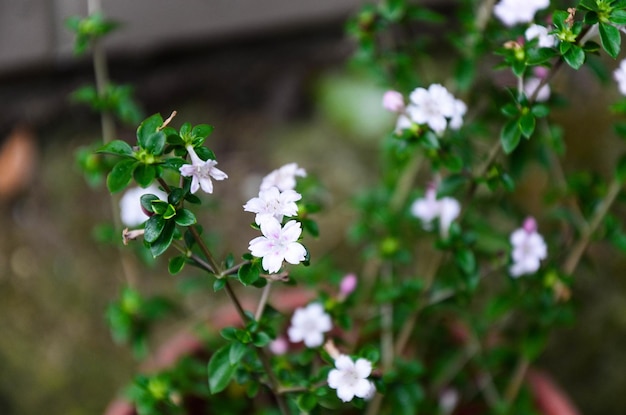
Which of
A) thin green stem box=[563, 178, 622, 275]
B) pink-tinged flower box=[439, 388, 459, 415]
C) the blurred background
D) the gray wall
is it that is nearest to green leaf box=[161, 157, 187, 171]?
thin green stem box=[563, 178, 622, 275]

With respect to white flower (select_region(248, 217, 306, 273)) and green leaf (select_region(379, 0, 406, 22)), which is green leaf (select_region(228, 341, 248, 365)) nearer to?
white flower (select_region(248, 217, 306, 273))

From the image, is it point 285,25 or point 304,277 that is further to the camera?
point 285,25

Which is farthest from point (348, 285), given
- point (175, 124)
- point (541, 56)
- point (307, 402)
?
point (175, 124)

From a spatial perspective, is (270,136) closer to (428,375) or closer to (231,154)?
(231,154)

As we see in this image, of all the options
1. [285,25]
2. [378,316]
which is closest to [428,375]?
[378,316]

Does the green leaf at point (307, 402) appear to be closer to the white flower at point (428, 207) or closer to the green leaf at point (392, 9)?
the white flower at point (428, 207)

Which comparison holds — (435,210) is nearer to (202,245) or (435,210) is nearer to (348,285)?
(348,285)
